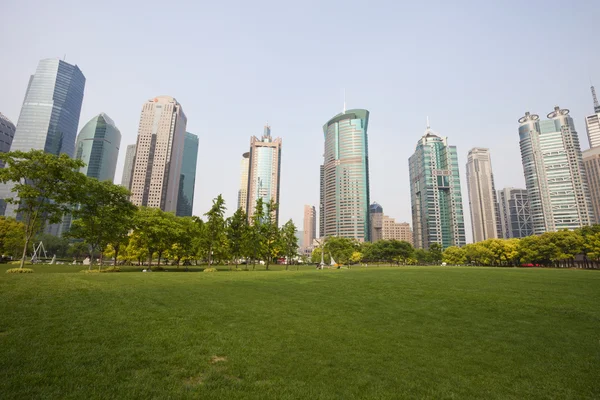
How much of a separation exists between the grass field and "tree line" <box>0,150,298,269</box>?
70.3 feet

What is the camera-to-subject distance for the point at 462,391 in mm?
7234

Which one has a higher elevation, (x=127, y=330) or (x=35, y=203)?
(x=35, y=203)

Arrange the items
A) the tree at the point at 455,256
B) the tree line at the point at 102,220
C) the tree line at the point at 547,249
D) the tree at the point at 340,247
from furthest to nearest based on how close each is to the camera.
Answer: the tree at the point at 455,256, the tree at the point at 340,247, the tree line at the point at 547,249, the tree line at the point at 102,220

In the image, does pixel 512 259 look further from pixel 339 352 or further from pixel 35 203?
pixel 35 203

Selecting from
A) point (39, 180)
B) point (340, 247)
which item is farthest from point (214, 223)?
point (340, 247)

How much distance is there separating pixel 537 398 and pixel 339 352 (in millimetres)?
5206

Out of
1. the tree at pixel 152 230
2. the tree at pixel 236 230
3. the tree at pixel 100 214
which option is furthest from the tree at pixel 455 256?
the tree at pixel 100 214

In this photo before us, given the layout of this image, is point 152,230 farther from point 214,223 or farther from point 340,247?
point 340,247

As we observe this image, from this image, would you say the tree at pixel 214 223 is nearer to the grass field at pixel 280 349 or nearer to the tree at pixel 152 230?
the tree at pixel 152 230

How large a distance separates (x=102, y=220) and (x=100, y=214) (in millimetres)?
Answer: 1004

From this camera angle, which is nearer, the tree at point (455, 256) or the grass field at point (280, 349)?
the grass field at point (280, 349)

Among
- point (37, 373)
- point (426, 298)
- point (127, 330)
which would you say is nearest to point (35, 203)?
point (127, 330)

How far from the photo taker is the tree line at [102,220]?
31.0 m

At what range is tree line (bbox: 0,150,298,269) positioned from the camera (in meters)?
31.0
